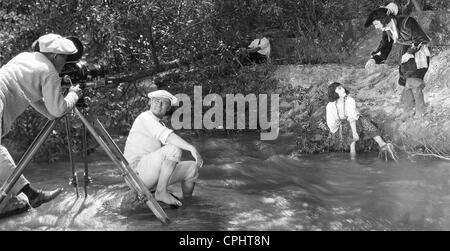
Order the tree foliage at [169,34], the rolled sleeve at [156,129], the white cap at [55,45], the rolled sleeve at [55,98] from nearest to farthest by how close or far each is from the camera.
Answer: the rolled sleeve at [55,98] → the white cap at [55,45] → the rolled sleeve at [156,129] → the tree foliage at [169,34]

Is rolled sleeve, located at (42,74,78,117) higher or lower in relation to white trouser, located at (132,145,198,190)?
higher

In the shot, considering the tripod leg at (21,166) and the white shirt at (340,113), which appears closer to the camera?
the tripod leg at (21,166)

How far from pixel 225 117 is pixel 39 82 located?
2.97m

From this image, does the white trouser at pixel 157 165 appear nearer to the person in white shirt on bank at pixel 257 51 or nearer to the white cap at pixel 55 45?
the white cap at pixel 55 45

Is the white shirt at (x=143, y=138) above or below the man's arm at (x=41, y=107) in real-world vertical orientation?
below

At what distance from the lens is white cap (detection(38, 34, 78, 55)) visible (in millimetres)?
3543

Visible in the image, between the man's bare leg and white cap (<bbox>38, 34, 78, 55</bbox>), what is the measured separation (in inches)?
37.1

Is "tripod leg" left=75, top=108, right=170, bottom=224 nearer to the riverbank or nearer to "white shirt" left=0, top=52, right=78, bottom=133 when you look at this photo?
"white shirt" left=0, top=52, right=78, bottom=133

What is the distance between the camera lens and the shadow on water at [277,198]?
3750 mm

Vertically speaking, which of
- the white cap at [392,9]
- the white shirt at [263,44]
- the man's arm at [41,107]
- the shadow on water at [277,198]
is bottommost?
the shadow on water at [277,198]

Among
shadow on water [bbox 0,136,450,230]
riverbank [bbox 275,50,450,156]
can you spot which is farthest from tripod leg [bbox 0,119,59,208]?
riverbank [bbox 275,50,450,156]

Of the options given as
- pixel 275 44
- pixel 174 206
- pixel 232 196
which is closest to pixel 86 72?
pixel 174 206

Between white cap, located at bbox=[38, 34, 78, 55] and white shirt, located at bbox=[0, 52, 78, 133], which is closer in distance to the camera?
white shirt, located at bbox=[0, 52, 78, 133]

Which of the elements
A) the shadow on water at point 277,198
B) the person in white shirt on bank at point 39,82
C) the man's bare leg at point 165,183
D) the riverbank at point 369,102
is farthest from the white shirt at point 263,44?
the person in white shirt on bank at point 39,82
